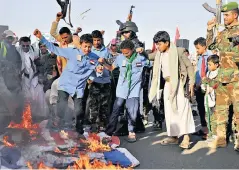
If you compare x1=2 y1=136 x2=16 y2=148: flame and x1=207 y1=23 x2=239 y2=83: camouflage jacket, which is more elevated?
x1=207 y1=23 x2=239 y2=83: camouflage jacket

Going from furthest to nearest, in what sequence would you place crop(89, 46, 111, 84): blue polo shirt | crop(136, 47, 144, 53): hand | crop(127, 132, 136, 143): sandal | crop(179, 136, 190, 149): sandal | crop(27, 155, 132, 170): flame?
1. crop(89, 46, 111, 84): blue polo shirt
2. crop(136, 47, 144, 53): hand
3. crop(127, 132, 136, 143): sandal
4. crop(179, 136, 190, 149): sandal
5. crop(27, 155, 132, 170): flame

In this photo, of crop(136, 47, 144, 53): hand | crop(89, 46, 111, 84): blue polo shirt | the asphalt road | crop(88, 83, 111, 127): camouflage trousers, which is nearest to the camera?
the asphalt road

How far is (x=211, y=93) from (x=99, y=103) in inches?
86.7

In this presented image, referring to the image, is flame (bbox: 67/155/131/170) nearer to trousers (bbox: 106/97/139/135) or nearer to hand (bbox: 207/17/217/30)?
trousers (bbox: 106/97/139/135)

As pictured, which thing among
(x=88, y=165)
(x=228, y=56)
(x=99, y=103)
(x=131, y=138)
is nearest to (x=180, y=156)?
(x=131, y=138)

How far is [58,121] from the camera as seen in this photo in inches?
270

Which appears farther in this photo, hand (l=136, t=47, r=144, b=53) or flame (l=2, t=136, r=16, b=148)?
hand (l=136, t=47, r=144, b=53)

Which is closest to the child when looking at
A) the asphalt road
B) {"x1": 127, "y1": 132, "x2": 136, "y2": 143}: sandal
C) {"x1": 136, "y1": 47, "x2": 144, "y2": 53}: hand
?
the asphalt road

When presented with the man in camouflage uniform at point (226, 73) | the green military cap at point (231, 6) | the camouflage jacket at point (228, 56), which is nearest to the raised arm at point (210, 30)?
the man in camouflage uniform at point (226, 73)

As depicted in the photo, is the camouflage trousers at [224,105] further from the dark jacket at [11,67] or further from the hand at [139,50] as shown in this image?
the dark jacket at [11,67]

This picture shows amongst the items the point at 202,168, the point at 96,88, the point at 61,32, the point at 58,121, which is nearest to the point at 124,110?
the point at 96,88

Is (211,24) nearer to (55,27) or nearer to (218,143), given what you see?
(218,143)

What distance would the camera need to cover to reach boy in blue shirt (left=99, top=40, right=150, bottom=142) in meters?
6.32

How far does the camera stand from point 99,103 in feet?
23.0
